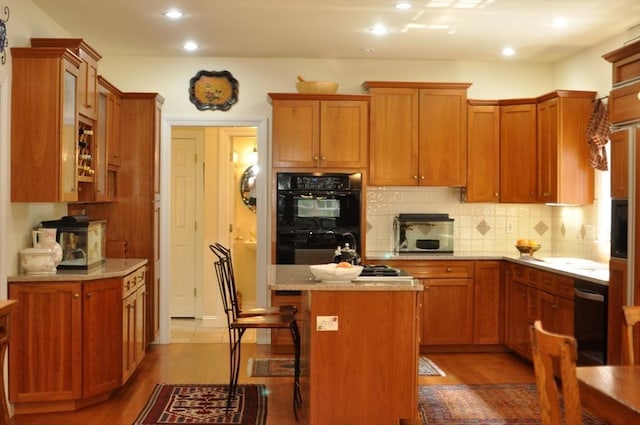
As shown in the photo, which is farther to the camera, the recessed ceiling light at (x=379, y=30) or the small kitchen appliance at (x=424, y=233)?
the small kitchen appliance at (x=424, y=233)

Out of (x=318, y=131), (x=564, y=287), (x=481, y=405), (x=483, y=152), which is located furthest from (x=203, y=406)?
(x=483, y=152)

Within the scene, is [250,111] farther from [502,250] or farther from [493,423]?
[493,423]

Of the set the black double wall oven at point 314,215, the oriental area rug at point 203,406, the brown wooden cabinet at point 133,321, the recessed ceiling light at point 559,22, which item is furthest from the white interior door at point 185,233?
the recessed ceiling light at point 559,22

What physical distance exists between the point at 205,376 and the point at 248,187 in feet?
11.2

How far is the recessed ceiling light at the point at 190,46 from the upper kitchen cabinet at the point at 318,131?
32.1 inches

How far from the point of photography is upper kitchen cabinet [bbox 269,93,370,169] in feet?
18.6

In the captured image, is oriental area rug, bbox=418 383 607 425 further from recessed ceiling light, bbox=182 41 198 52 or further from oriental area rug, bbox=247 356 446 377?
recessed ceiling light, bbox=182 41 198 52

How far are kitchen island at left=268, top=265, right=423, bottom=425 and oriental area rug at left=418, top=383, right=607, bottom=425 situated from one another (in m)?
0.57

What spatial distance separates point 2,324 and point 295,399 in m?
1.83

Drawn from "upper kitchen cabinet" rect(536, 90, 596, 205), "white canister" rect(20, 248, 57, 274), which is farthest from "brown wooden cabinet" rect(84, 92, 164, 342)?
"upper kitchen cabinet" rect(536, 90, 596, 205)

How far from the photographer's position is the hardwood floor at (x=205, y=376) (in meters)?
4.00

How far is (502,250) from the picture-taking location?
20.5ft

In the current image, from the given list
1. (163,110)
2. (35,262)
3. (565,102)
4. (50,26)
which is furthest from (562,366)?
(163,110)

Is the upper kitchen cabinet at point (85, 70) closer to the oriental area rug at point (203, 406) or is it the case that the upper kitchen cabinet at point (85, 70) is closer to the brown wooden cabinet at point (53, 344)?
the brown wooden cabinet at point (53, 344)
